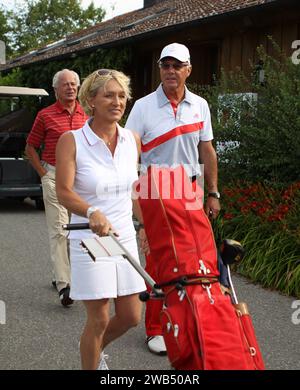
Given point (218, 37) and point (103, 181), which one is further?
point (218, 37)

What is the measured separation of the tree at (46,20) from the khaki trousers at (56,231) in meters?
52.6

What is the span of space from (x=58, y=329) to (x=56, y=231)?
1.29 m

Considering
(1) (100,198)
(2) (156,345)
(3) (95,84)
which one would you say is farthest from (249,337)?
(2) (156,345)

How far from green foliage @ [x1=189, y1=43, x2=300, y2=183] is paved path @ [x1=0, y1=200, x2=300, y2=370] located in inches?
78.2

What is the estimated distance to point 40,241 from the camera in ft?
32.3

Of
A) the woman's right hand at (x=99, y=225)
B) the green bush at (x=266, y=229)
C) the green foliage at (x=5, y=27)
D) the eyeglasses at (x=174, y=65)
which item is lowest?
the green bush at (x=266, y=229)

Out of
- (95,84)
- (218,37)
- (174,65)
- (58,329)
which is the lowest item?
(58,329)

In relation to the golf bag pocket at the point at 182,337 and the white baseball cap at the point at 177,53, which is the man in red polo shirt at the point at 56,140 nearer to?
the white baseball cap at the point at 177,53

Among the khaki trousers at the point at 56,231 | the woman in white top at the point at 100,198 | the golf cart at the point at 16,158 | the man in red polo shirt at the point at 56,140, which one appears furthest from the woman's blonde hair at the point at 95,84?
the golf cart at the point at 16,158

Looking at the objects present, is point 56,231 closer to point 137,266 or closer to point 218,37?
point 137,266

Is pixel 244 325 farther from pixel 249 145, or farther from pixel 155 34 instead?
pixel 155 34

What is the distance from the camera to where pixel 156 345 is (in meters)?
5.00

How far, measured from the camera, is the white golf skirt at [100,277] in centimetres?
378

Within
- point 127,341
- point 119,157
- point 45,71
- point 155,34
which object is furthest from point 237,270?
point 45,71
